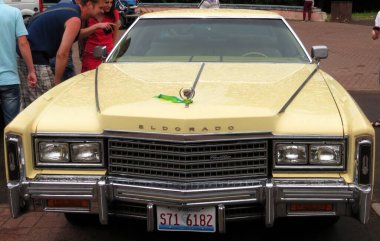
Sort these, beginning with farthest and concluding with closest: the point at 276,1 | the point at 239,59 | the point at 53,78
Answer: the point at 276,1, the point at 53,78, the point at 239,59

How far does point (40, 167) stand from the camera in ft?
11.7

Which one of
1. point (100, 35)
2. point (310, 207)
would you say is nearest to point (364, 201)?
point (310, 207)

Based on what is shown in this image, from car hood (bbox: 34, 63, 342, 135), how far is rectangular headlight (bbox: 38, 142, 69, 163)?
0.40 feet

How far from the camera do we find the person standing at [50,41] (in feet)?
18.5

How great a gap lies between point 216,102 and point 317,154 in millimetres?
680

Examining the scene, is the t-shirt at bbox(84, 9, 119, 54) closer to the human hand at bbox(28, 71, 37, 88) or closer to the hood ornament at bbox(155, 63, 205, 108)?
the human hand at bbox(28, 71, 37, 88)

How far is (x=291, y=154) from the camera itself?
342cm

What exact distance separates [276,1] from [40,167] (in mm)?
33965

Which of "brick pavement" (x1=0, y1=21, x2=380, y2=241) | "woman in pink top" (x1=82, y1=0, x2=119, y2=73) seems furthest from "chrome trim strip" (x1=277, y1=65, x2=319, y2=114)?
"woman in pink top" (x1=82, y1=0, x2=119, y2=73)

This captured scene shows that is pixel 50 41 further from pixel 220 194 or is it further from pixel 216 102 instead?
pixel 220 194

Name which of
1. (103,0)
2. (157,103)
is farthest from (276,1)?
(157,103)

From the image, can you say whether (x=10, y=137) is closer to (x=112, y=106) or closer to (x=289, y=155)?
(x=112, y=106)

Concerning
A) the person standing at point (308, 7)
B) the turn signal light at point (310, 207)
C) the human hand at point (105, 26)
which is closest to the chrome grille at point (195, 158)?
the turn signal light at point (310, 207)

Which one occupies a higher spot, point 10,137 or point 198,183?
point 10,137
